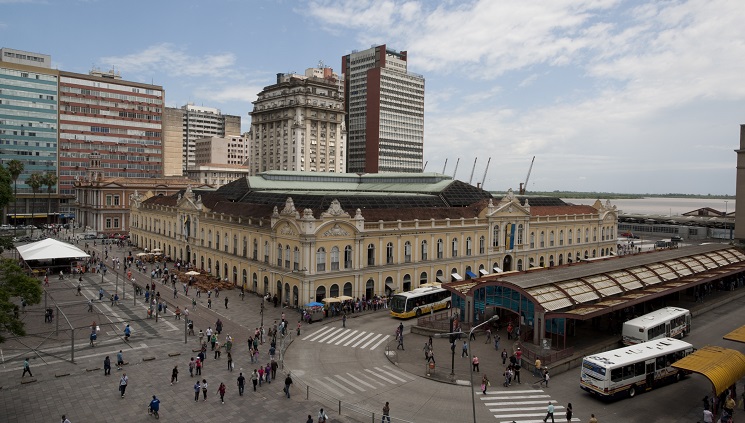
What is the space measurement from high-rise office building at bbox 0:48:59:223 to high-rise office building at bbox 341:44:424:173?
304 ft

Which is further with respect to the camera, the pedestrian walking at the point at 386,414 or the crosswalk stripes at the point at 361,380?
the crosswalk stripes at the point at 361,380

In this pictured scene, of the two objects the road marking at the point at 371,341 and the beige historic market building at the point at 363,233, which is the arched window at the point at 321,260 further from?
the road marking at the point at 371,341

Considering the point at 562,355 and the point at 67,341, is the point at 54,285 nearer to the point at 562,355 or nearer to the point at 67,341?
the point at 67,341

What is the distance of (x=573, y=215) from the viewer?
285ft

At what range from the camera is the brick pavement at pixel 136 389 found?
30062mm

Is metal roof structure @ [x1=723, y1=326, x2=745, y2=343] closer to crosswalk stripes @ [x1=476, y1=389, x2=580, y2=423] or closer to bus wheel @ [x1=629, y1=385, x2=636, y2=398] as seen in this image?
bus wheel @ [x1=629, y1=385, x2=636, y2=398]

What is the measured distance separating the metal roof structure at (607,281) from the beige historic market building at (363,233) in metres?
12.6

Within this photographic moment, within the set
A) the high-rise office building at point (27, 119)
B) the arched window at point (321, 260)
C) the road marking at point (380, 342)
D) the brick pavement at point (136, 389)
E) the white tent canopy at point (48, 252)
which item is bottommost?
the brick pavement at point (136, 389)

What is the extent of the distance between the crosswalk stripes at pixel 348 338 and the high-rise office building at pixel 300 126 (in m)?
108

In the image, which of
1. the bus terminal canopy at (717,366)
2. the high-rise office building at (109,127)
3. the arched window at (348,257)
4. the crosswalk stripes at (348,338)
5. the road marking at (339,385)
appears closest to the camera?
the bus terminal canopy at (717,366)

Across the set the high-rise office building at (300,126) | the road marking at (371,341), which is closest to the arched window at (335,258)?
the road marking at (371,341)

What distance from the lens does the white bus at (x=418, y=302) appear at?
172ft

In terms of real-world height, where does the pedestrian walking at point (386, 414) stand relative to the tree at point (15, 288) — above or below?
below

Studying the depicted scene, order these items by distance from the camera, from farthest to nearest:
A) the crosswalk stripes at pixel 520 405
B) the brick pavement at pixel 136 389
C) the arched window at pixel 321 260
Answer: the arched window at pixel 321 260 < the crosswalk stripes at pixel 520 405 < the brick pavement at pixel 136 389
